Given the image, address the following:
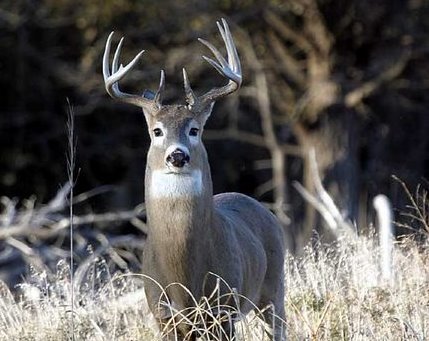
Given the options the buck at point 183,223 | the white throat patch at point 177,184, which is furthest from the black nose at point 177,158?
the white throat patch at point 177,184

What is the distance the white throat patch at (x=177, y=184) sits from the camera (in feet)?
29.3

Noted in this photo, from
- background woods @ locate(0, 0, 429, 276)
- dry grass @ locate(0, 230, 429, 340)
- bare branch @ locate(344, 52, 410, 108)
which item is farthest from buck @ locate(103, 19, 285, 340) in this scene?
bare branch @ locate(344, 52, 410, 108)

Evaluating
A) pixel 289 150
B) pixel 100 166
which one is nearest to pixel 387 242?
pixel 289 150

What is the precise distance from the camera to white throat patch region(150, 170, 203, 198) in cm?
892

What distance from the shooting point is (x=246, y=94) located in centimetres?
2480

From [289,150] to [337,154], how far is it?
2.10 m

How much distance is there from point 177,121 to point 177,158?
0.44 meters

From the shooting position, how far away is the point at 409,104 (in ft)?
82.6

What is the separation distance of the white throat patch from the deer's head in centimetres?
3

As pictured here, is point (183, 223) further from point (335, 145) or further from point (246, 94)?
point (246, 94)

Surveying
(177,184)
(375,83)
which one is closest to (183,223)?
(177,184)

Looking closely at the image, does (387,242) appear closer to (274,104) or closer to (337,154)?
(337,154)

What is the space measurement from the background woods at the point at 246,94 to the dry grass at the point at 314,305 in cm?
977

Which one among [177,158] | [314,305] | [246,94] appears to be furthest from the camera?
[246,94]
